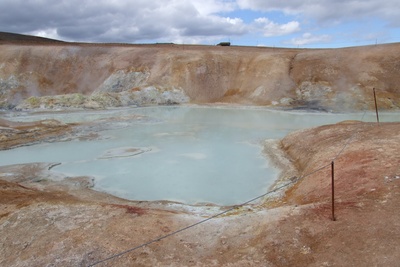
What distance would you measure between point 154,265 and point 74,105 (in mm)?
31198

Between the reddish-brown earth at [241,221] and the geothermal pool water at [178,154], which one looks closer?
the reddish-brown earth at [241,221]

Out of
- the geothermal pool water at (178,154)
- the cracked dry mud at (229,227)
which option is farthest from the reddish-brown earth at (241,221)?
the geothermal pool water at (178,154)

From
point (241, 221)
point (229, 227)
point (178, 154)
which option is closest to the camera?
point (229, 227)

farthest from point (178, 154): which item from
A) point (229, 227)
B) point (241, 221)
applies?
point (229, 227)

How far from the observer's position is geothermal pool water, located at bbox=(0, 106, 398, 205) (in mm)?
13555

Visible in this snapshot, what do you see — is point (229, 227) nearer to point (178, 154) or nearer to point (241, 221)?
point (241, 221)

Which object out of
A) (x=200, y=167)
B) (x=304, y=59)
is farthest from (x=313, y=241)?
(x=304, y=59)

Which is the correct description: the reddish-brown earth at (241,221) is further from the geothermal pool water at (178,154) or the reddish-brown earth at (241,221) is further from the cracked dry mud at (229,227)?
the geothermal pool water at (178,154)

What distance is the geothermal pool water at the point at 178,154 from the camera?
13555 mm

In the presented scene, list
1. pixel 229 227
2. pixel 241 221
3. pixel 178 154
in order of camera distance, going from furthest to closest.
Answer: pixel 178 154
pixel 241 221
pixel 229 227

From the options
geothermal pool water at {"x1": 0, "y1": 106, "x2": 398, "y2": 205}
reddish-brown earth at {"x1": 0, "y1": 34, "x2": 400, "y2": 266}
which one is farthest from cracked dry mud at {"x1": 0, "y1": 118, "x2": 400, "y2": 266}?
geothermal pool water at {"x1": 0, "y1": 106, "x2": 398, "y2": 205}

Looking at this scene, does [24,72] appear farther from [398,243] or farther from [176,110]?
[398,243]

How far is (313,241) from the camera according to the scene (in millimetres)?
7930

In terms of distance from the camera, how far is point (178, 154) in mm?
18297
